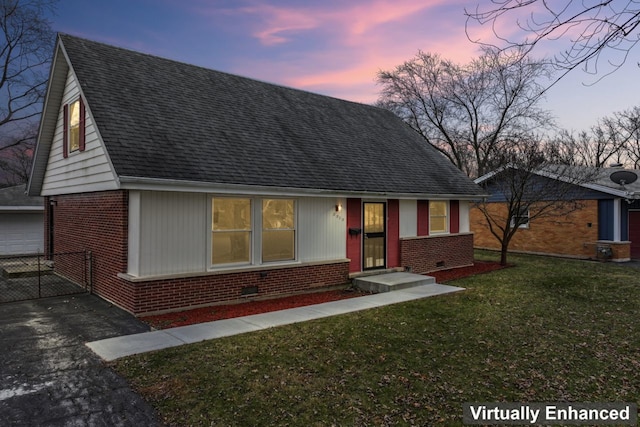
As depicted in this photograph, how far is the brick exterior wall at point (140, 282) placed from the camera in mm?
8328

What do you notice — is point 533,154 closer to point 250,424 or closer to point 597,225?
point 597,225

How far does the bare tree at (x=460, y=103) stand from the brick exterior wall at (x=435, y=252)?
13442 mm

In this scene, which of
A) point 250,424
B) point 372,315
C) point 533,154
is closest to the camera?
point 250,424

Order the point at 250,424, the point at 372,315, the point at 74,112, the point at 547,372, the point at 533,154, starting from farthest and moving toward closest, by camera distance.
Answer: the point at 533,154 < the point at 74,112 < the point at 372,315 < the point at 547,372 < the point at 250,424

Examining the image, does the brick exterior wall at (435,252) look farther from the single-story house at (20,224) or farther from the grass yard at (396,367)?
the single-story house at (20,224)

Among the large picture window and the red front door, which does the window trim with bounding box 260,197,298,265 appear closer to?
the large picture window

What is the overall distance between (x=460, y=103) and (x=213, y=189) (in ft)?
84.7

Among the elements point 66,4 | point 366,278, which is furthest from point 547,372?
point 66,4

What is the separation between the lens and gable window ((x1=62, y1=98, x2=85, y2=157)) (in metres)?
10.2

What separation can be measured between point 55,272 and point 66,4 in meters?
19.0

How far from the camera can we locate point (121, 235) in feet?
28.2

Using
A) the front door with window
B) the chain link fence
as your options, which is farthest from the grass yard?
the chain link fence

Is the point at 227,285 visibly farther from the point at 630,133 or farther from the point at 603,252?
the point at 630,133

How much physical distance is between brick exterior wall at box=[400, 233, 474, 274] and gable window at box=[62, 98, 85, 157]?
9.61 metres
